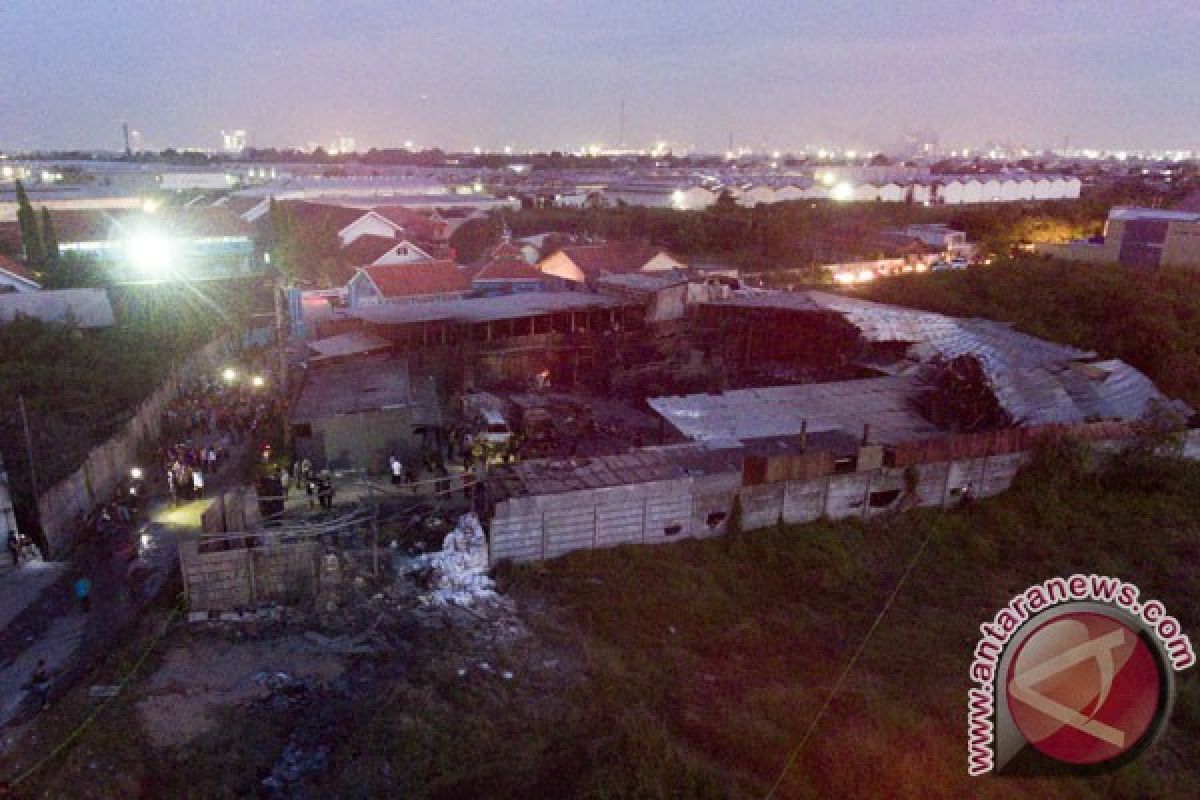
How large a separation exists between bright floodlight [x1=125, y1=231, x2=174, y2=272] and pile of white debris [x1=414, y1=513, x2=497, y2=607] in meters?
21.1

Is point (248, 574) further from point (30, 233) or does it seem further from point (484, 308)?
point (30, 233)

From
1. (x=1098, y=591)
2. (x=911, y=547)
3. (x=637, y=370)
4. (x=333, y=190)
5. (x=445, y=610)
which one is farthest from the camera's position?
(x=333, y=190)

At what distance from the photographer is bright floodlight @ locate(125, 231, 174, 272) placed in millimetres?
28422

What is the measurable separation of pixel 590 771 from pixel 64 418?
1264cm

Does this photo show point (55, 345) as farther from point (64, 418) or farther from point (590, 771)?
point (590, 771)

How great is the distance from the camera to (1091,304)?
2698 centimetres

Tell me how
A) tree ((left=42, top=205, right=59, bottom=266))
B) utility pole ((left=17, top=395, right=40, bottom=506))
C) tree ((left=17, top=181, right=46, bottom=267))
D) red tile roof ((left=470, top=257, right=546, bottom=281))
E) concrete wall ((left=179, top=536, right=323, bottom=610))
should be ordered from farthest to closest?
red tile roof ((left=470, top=257, right=546, bottom=281)) < tree ((left=17, top=181, right=46, bottom=267)) < tree ((left=42, top=205, right=59, bottom=266)) < utility pole ((left=17, top=395, right=40, bottom=506)) < concrete wall ((left=179, top=536, right=323, bottom=610))

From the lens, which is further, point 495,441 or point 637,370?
point 637,370

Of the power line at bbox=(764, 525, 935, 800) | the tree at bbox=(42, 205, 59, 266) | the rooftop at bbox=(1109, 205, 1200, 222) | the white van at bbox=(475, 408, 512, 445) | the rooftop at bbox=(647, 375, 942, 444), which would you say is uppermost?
the rooftop at bbox=(1109, 205, 1200, 222)

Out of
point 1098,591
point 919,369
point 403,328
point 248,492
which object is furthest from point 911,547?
point 403,328

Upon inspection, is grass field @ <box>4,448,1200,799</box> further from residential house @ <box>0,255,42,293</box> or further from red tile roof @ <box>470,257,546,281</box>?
red tile roof @ <box>470,257,546,281</box>

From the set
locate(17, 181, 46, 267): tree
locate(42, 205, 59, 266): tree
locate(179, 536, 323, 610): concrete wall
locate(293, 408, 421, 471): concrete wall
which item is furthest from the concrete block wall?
locate(17, 181, 46, 267): tree

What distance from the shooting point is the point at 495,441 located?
625 inches

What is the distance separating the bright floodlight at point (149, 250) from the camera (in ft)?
93.2
